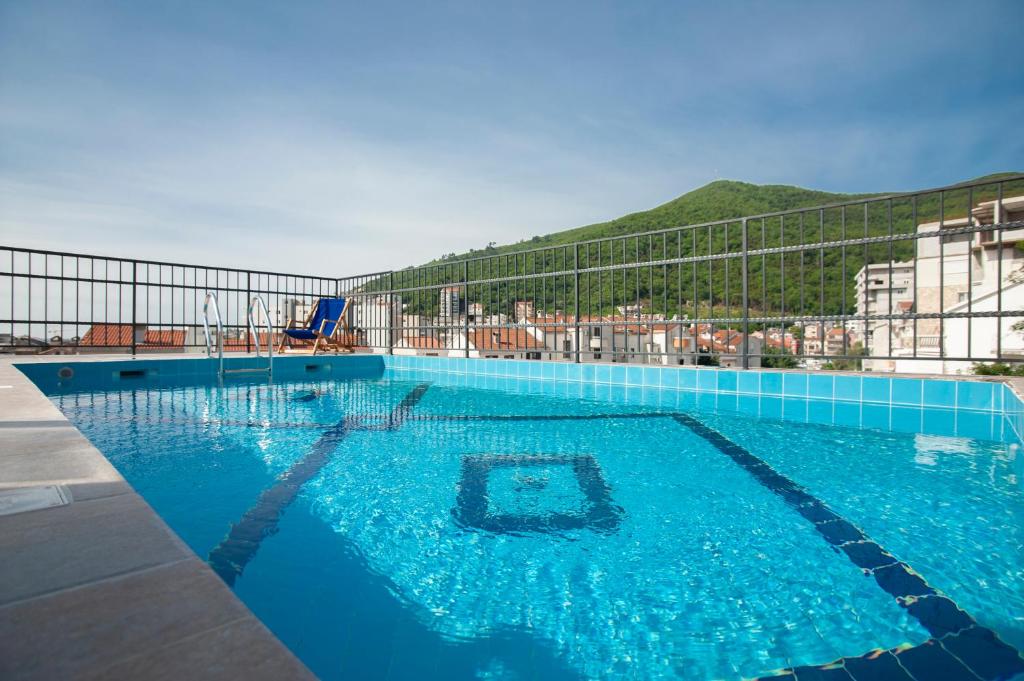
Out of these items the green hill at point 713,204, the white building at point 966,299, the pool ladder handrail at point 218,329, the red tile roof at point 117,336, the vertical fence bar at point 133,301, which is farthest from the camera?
the green hill at point 713,204

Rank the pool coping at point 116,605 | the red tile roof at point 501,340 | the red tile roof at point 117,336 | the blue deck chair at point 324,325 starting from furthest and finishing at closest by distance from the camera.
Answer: the blue deck chair at point 324,325
the red tile roof at point 117,336
the red tile roof at point 501,340
the pool coping at point 116,605

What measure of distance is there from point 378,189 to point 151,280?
14.8ft

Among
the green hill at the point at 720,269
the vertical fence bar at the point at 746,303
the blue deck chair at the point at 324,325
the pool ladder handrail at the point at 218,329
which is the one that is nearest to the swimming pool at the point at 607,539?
the vertical fence bar at the point at 746,303

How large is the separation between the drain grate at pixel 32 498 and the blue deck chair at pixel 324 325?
8.67 m

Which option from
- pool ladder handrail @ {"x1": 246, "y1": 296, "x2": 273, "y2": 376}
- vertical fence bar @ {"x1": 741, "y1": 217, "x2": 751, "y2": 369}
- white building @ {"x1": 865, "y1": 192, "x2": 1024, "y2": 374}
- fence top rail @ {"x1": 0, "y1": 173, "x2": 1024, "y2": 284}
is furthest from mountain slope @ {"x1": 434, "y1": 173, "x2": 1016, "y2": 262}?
vertical fence bar @ {"x1": 741, "y1": 217, "x2": 751, "y2": 369}

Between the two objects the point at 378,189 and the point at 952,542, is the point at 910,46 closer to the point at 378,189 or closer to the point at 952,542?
the point at 378,189

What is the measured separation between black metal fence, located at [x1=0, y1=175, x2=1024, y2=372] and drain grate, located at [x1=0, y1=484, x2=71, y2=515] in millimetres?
5017

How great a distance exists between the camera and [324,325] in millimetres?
9906

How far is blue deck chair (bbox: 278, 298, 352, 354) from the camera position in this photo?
9.82 metres

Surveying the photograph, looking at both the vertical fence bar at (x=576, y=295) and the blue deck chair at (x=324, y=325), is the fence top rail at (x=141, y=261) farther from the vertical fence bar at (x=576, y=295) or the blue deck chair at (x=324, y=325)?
the vertical fence bar at (x=576, y=295)

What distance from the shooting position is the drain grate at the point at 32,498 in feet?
3.87

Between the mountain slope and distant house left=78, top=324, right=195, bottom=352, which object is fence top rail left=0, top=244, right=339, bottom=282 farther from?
the mountain slope

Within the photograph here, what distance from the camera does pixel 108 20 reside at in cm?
Answer: 662

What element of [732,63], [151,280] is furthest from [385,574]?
[732,63]
